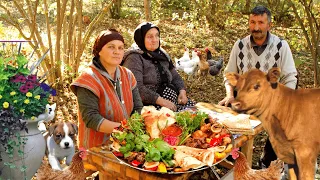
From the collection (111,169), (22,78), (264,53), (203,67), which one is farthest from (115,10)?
(111,169)

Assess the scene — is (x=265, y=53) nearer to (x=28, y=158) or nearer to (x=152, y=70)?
(x=152, y=70)

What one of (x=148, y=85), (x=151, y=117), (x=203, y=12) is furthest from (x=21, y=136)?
(x=203, y=12)

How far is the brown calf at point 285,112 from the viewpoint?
2.20 metres

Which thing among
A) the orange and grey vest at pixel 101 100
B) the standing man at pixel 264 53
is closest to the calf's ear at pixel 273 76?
the standing man at pixel 264 53

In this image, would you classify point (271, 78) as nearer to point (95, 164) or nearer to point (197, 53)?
point (95, 164)

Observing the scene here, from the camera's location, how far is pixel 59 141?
10.5 ft

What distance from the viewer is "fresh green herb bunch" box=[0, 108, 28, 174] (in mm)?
2588

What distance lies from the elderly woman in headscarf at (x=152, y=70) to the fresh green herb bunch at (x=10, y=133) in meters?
1.33

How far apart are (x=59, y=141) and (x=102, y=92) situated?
1.99 feet

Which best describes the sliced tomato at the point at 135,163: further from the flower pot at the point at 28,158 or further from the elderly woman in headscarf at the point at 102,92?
the flower pot at the point at 28,158

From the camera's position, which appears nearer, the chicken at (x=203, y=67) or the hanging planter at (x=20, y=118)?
the hanging planter at (x=20, y=118)

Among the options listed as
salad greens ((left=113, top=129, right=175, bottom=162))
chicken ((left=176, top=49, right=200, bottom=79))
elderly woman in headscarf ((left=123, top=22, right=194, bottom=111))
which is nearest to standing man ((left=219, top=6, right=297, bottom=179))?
elderly woman in headscarf ((left=123, top=22, right=194, bottom=111))

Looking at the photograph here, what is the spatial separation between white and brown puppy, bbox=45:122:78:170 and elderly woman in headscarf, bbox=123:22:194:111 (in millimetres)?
836

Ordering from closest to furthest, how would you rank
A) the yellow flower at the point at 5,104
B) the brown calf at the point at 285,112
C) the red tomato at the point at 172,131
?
the brown calf at the point at 285,112, the red tomato at the point at 172,131, the yellow flower at the point at 5,104
